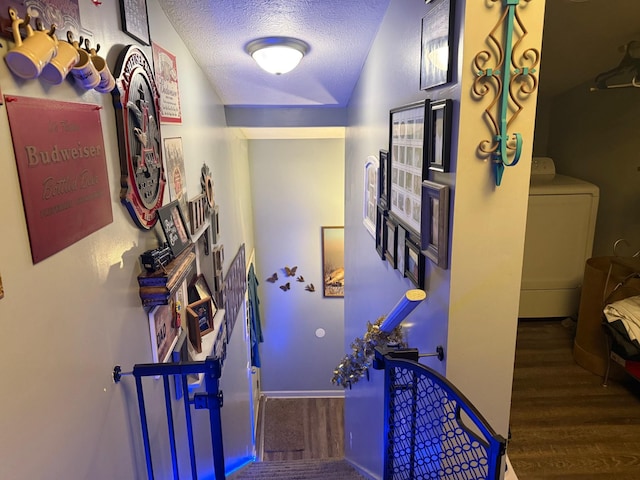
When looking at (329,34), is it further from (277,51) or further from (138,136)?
(138,136)

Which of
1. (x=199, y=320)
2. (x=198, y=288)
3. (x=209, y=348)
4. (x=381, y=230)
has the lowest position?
(x=209, y=348)

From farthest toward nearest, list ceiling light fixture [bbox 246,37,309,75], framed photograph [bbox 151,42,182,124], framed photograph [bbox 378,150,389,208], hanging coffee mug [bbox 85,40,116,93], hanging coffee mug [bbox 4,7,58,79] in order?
ceiling light fixture [bbox 246,37,309,75] < framed photograph [bbox 378,150,389,208] < framed photograph [bbox 151,42,182,124] < hanging coffee mug [bbox 85,40,116,93] < hanging coffee mug [bbox 4,7,58,79]

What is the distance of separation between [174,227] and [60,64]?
0.95 m

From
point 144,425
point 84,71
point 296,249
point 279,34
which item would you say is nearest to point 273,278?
point 296,249

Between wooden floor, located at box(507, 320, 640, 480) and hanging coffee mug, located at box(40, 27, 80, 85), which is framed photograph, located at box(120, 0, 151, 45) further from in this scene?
wooden floor, located at box(507, 320, 640, 480)

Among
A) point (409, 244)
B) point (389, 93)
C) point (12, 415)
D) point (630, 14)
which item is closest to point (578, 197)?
point (630, 14)

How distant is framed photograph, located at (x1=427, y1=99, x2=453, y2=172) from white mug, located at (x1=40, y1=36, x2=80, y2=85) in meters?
0.95

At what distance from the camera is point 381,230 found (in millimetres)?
2352

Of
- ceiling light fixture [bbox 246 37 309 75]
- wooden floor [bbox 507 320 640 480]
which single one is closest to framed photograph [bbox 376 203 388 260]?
ceiling light fixture [bbox 246 37 309 75]

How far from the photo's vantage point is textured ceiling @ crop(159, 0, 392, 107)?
200 centimetres

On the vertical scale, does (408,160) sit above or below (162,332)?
above

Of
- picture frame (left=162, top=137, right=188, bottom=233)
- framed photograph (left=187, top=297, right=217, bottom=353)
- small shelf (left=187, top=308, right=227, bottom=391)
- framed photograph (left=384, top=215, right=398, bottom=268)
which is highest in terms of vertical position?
picture frame (left=162, top=137, right=188, bottom=233)

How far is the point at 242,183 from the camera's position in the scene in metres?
4.64

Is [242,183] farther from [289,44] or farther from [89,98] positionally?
[89,98]
